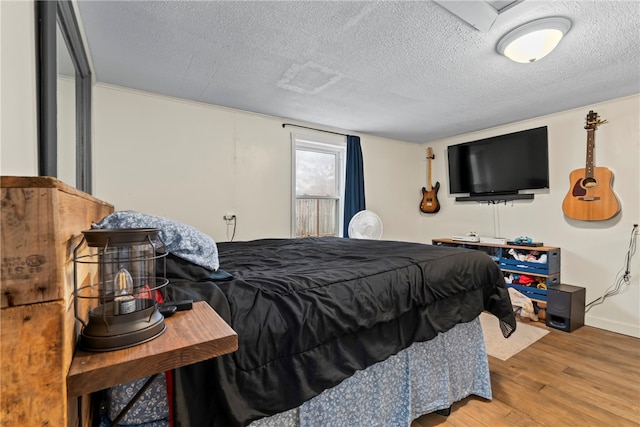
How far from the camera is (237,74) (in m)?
2.42

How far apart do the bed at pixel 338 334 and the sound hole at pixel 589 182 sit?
6.78 ft

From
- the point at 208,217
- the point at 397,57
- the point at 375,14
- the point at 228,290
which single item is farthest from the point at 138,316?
the point at 208,217

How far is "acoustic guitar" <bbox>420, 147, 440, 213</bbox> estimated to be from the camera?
4.67 metres

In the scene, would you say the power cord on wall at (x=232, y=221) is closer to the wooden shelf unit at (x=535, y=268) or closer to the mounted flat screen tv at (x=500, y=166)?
the wooden shelf unit at (x=535, y=268)

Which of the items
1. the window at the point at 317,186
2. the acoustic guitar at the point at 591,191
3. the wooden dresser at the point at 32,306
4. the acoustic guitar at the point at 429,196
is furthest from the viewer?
the acoustic guitar at the point at 429,196

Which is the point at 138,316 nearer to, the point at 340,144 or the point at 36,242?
the point at 36,242

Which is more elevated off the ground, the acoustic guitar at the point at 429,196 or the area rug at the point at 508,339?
the acoustic guitar at the point at 429,196

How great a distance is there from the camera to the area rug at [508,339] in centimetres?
247

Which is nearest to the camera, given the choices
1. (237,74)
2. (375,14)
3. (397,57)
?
(375,14)

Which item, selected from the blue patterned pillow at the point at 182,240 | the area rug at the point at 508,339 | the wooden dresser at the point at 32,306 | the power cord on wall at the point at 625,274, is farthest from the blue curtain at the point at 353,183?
the wooden dresser at the point at 32,306

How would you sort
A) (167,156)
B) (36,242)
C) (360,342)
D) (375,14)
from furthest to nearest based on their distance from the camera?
1. (167,156)
2. (375,14)
3. (360,342)
4. (36,242)

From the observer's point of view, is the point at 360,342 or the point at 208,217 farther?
the point at 208,217

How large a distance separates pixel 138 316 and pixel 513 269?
3822 mm

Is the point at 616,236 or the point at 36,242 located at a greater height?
the point at 36,242
